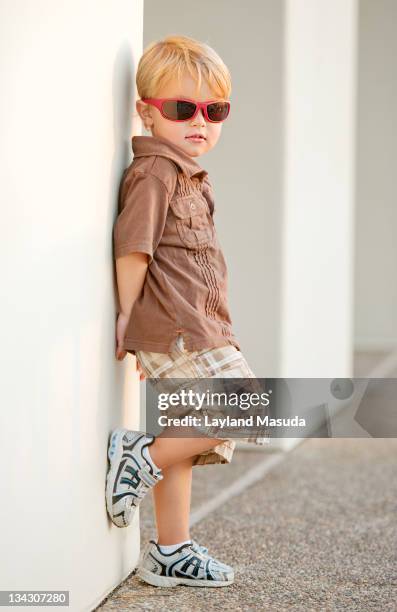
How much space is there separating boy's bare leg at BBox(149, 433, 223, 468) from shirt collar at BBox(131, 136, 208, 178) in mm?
649

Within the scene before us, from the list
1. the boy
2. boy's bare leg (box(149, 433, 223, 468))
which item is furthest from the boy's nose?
boy's bare leg (box(149, 433, 223, 468))

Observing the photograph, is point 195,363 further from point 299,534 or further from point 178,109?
point 299,534

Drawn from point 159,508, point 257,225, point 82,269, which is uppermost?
point 257,225

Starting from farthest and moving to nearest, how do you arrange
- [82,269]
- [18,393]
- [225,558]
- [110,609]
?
[225,558]
[110,609]
[82,269]
[18,393]

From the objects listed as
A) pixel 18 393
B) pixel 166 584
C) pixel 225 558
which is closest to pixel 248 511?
pixel 225 558

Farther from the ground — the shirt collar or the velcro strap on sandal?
the shirt collar

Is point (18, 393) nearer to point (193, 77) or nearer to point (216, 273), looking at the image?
point (216, 273)

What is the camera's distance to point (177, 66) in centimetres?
272

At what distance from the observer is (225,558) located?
3189 mm

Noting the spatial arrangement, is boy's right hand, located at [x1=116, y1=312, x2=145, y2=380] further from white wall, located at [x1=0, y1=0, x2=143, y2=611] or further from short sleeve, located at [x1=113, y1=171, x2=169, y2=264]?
short sleeve, located at [x1=113, y1=171, x2=169, y2=264]

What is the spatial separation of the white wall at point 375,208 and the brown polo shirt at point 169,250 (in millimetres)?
8182

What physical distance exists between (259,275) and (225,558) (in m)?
2.09

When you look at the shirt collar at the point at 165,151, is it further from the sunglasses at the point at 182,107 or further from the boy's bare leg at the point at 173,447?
the boy's bare leg at the point at 173,447

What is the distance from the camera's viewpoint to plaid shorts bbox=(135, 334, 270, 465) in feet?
8.70
